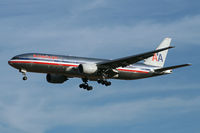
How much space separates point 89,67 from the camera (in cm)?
6069

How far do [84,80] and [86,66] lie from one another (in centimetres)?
644

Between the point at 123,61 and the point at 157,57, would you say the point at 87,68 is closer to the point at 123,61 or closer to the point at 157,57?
the point at 123,61

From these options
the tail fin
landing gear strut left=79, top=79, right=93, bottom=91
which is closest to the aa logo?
the tail fin

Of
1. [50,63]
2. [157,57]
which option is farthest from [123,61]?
[157,57]

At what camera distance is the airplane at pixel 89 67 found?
58594 mm

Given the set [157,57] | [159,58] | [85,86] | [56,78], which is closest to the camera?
[56,78]

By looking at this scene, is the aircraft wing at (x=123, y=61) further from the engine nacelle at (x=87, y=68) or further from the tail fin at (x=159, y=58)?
the tail fin at (x=159, y=58)

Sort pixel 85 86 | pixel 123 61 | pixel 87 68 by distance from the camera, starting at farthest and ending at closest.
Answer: pixel 85 86
pixel 123 61
pixel 87 68

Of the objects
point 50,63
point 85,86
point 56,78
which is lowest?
point 50,63

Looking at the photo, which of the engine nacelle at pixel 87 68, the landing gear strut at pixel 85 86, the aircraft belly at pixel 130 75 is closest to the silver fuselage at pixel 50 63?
the engine nacelle at pixel 87 68

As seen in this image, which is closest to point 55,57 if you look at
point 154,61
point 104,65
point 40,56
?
point 40,56

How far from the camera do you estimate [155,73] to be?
6788cm

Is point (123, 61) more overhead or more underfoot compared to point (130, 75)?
more overhead

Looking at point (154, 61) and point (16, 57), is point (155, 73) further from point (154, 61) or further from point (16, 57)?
point (16, 57)
